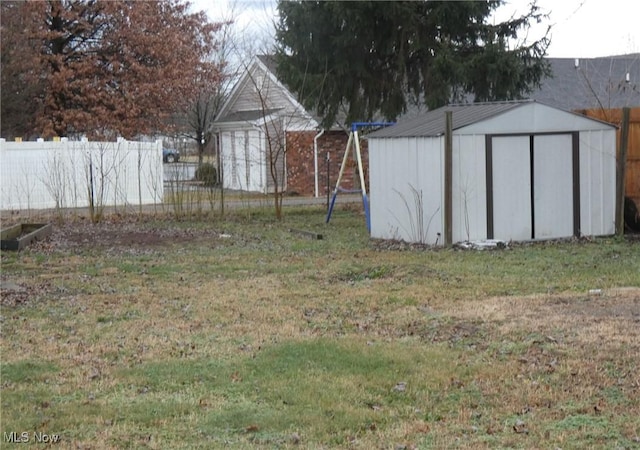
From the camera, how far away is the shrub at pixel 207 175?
2408 cm

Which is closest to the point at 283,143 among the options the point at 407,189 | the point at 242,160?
the point at 242,160

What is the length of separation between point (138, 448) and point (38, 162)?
72.1 ft

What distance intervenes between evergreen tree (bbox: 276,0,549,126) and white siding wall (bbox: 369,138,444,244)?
7070mm

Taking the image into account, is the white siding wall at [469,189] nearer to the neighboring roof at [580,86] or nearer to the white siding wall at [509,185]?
the white siding wall at [509,185]

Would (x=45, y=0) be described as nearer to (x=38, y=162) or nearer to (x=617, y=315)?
(x=38, y=162)

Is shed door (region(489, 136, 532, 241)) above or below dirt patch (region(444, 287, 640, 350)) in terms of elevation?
above

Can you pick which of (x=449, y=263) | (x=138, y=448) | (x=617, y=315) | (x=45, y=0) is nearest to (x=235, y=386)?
(x=138, y=448)

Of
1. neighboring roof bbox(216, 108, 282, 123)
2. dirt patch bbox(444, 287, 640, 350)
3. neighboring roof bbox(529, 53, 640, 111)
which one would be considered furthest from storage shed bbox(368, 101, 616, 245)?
neighboring roof bbox(216, 108, 282, 123)

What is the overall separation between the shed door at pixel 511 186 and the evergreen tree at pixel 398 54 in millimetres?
8293

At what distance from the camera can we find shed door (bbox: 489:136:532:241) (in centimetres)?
1614

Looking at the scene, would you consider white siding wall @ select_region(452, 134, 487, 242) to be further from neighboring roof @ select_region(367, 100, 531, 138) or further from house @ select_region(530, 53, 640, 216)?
house @ select_region(530, 53, 640, 216)

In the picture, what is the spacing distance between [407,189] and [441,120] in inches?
53.2

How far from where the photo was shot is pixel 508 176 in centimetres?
1620

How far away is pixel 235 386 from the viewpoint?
704cm
